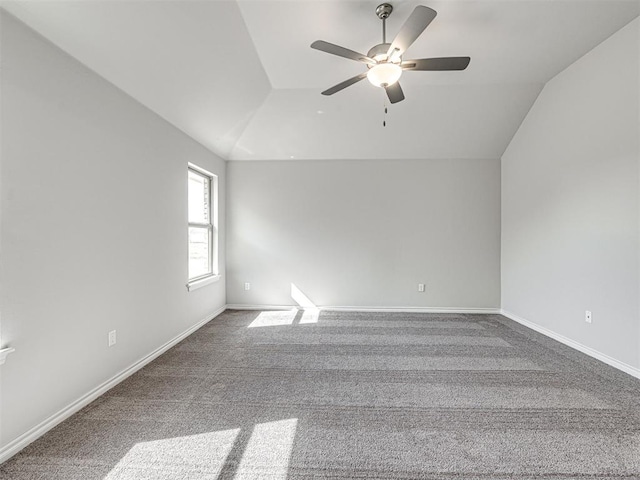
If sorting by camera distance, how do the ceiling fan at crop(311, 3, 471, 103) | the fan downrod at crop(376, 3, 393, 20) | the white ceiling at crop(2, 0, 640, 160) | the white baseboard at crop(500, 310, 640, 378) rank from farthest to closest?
the white baseboard at crop(500, 310, 640, 378) → the fan downrod at crop(376, 3, 393, 20) → the white ceiling at crop(2, 0, 640, 160) → the ceiling fan at crop(311, 3, 471, 103)

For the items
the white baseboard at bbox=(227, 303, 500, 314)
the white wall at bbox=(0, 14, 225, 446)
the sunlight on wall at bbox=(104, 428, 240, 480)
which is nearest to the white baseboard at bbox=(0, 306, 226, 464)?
the white wall at bbox=(0, 14, 225, 446)

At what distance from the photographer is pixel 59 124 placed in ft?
5.96

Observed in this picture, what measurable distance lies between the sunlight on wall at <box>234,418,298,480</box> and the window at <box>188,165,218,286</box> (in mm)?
2301

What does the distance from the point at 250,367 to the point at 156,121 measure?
2.51 m

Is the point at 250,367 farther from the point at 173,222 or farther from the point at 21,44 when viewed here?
the point at 21,44

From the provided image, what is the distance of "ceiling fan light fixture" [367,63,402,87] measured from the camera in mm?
1920

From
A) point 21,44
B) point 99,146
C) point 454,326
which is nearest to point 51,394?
point 99,146

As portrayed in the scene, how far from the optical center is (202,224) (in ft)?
13.0

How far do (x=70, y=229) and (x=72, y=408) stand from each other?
3.92 feet

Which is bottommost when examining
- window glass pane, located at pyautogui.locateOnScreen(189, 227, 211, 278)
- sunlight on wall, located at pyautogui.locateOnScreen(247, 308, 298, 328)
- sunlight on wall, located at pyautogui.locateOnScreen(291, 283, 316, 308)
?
sunlight on wall, located at pyautogui.locateOnScreen(247, 308, 298, 328)

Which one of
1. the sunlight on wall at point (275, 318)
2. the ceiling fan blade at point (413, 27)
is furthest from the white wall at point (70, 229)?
the ceiling fan blade at point (413, 27)

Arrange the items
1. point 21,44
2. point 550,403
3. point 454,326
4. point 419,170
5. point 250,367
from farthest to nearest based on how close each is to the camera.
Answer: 1. point 419,170
2. point 454,326
3. point 250,367
4. point 550,403
5. point 21,44

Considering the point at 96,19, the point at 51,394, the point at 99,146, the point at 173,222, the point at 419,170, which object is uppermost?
the point at 96,19

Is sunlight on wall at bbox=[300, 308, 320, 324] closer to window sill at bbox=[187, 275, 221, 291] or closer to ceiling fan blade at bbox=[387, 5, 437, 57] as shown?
window sill at bbox=[187, 275, 221, 291]
